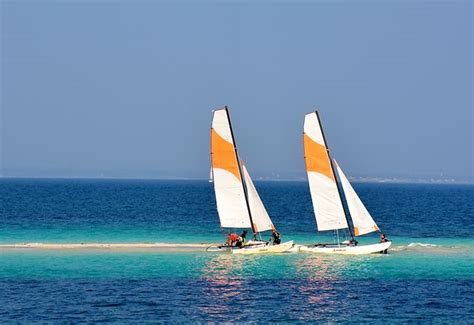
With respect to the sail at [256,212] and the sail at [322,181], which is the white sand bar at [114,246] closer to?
the sail at [256,212]

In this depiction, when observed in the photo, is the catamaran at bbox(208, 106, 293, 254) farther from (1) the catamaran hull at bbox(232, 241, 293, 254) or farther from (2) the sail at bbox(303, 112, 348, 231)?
(2) the sail at bbox(303, 112, 348, 231)

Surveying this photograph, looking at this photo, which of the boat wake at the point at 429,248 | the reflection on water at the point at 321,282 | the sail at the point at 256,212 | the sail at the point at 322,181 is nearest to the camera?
the reflection on water at the point at 321,282

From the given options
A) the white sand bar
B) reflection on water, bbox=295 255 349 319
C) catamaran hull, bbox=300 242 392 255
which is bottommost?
reflection on water, bbox=295 255 349 319

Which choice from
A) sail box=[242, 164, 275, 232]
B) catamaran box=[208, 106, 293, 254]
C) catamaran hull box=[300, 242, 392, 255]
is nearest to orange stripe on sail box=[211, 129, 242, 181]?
catamaran box=[208, 106, 293, 254]

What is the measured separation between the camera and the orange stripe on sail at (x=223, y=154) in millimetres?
62750

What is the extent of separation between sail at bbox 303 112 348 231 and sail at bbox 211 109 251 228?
5747 mm

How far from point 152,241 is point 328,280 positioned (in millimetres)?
28399

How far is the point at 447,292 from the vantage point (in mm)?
45469

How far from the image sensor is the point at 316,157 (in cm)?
6400

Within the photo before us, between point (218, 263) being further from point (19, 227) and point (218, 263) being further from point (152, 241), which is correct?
point (19, 227)

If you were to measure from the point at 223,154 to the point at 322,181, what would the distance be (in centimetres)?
831

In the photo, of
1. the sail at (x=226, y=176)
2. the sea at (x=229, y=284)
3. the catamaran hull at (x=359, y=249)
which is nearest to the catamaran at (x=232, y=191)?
the sail at (x=226, y=176)

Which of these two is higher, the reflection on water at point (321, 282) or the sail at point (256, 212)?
the sail at point (256, 212)

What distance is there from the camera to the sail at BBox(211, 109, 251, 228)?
6244 centimetres
